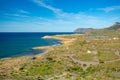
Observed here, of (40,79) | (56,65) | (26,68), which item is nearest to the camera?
(40,79)

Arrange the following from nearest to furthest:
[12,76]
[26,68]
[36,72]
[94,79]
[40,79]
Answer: [94,79] < [40,79] < [12,76] < [36,72] < [26,68]

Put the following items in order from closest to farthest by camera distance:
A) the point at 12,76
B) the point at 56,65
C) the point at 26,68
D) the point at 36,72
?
the point at 12,76 < the point at 36,72 < the point at 26,68 < the point at 56,65

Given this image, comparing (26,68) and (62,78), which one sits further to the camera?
(26,68)

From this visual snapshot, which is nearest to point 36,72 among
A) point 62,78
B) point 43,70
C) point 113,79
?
point 43,70

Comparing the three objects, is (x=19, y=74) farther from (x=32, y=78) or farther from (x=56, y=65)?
(x=56, y=65)

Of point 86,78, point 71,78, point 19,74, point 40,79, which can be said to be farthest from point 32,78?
point 86,78

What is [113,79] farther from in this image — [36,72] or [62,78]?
[36,72]

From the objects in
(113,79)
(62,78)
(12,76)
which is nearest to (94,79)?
(113,79)

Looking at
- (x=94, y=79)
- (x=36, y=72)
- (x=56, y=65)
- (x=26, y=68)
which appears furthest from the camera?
(x=56, y=65)

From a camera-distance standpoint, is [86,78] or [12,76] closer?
[86,78]
